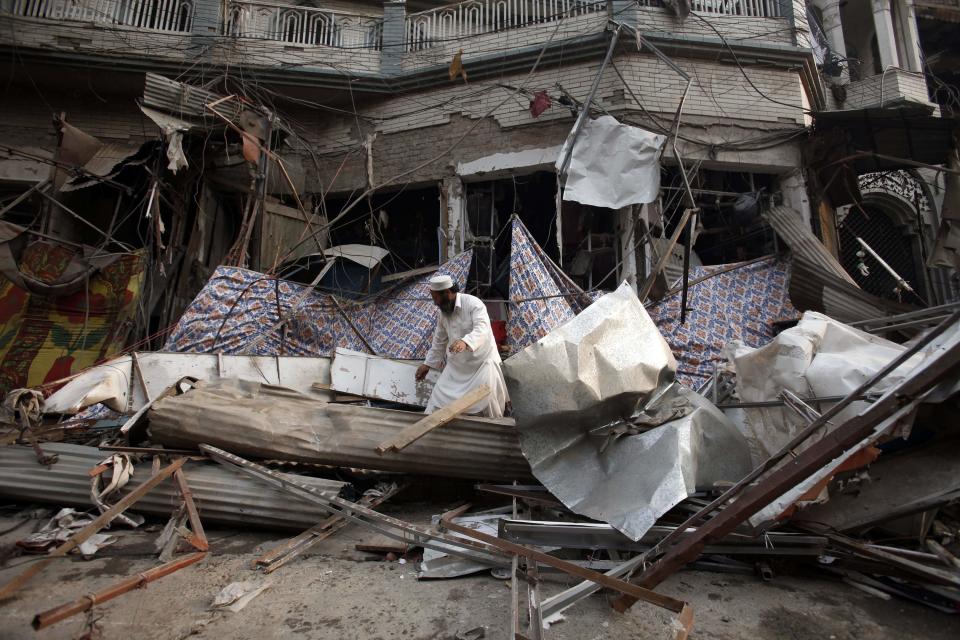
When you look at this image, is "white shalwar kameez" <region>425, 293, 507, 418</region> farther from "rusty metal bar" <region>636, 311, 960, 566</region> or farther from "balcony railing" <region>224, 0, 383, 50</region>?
"balcony railing" <region>224, 0, 383, 50</region>

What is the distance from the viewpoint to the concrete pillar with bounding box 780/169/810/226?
778 centimetres

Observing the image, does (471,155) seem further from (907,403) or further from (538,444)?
(907,403)

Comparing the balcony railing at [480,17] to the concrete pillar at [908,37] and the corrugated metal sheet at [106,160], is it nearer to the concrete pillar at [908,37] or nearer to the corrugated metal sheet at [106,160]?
the corrugated metal sheet at [106,160]

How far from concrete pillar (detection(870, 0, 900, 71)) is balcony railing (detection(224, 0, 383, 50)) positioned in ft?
31.3

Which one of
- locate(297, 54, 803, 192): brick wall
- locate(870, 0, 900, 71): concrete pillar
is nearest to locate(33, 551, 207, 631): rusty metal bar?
locate(297, 54, 803, 192): brick wall

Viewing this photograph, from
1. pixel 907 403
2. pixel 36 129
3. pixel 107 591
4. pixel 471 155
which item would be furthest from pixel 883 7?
pixel 36 129

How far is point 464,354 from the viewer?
453cm

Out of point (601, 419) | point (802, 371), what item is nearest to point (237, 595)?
point (601, 419)

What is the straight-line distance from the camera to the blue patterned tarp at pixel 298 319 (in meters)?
6.34

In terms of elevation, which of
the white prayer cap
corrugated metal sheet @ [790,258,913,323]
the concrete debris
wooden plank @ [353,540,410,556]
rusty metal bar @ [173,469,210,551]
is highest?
the white prayer cap

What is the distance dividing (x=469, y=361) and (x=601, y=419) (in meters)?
1.73

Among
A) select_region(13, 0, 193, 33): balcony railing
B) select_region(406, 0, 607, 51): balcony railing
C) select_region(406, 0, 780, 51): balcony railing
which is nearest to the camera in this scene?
select_region(406, 0, 780, 51): balcony railing

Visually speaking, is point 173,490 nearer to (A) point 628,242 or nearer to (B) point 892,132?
(A) point 628,242

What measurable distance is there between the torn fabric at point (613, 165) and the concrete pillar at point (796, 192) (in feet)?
9.22
